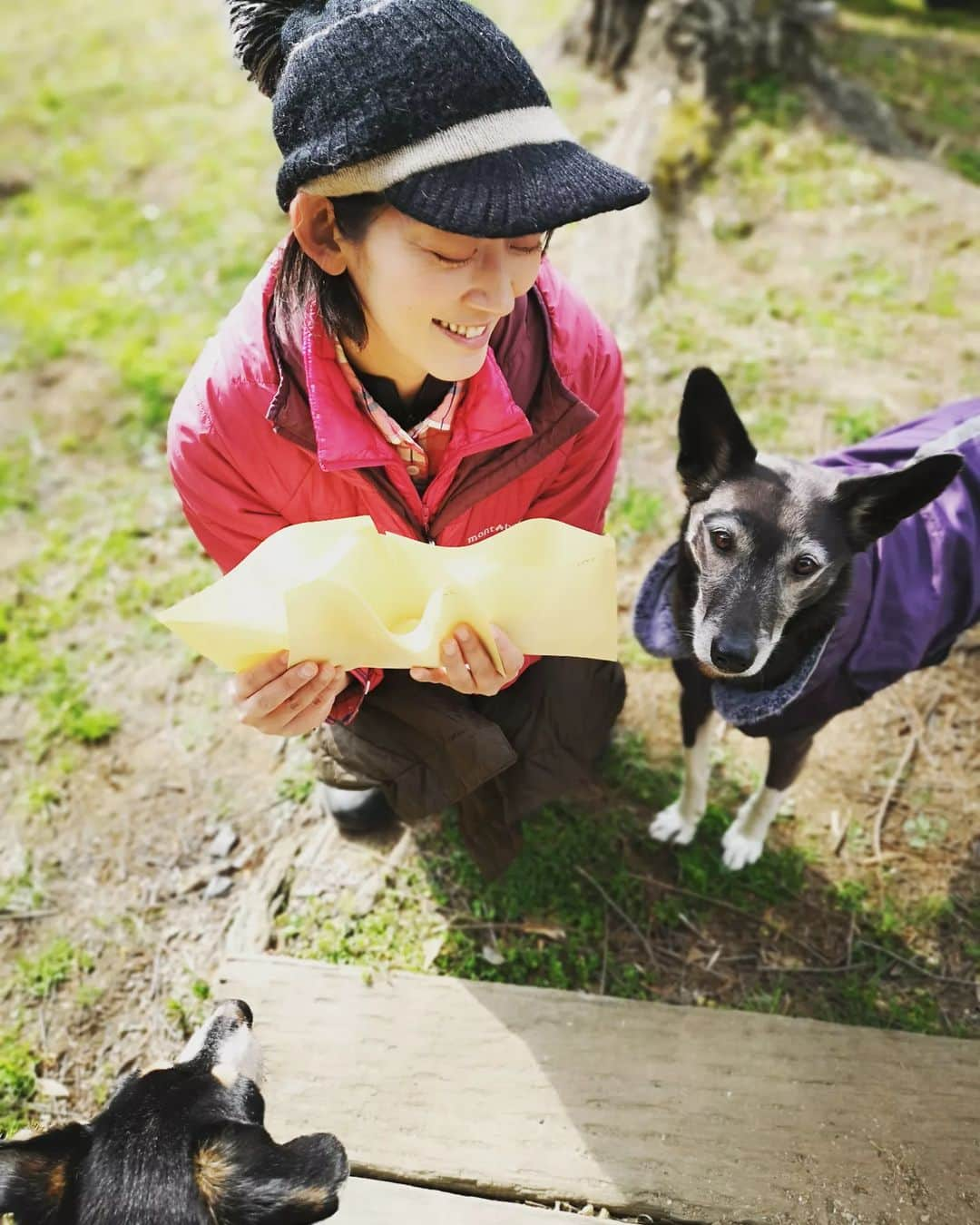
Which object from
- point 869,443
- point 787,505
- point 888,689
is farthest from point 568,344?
point 888,689

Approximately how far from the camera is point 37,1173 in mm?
1818

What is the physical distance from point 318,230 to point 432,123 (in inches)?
15.3

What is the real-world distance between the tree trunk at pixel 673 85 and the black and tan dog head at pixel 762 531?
2.79 meters

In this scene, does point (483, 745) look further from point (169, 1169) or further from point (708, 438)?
point (169, 1169)

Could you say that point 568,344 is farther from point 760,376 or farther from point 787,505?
point 760,376

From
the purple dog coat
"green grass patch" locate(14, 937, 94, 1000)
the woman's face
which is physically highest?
the woman's face

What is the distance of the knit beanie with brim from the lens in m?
1.50

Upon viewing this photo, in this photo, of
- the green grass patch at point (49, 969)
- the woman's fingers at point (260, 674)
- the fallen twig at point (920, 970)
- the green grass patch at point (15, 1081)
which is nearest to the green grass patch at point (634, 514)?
the fallen twig at point (920, 970)

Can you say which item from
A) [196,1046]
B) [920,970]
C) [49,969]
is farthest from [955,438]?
[49,969]

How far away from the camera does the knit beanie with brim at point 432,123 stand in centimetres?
150

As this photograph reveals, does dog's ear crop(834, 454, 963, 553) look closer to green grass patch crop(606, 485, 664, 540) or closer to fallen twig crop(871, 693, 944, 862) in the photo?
fallen twig crop(871, 693, 944, 862)

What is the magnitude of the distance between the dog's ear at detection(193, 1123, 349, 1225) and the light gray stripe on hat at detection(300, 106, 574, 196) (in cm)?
183

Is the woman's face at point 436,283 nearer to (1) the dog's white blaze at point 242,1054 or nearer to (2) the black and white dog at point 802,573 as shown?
(2) the black and white dog at point 802,573

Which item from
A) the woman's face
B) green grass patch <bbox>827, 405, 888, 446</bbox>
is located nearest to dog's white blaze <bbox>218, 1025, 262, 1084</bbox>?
the woman's face
